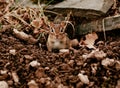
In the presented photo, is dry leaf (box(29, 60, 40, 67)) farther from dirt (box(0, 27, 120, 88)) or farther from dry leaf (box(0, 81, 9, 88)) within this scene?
dry leaf (box(0, 81, 9, 88))

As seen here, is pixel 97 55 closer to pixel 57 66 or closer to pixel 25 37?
pixel 57 66

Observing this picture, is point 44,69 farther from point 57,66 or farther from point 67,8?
point 67,8

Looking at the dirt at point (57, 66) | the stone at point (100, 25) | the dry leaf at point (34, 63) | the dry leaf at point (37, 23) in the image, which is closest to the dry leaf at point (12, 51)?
the dirt at point (57, 66)

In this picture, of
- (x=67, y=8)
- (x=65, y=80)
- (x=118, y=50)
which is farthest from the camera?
(x=67, y=8)

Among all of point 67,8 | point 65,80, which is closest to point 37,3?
point 67,8

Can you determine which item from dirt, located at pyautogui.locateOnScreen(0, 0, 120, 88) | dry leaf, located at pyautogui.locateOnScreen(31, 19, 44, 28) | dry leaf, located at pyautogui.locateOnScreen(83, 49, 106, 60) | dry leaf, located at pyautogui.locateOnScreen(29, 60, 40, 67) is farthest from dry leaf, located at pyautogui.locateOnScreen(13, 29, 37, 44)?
dry leaf, located at pyautogui.locateOnScreen(83, 49, 106, 60)

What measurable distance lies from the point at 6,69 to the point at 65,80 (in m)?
0.31

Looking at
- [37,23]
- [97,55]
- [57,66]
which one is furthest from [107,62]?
[37,23]

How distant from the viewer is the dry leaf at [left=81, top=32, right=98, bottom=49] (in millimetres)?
2095

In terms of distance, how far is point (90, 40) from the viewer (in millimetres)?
2119

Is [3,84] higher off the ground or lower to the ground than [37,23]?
lower

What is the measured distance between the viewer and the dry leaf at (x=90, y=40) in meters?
2.09

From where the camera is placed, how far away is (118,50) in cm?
194

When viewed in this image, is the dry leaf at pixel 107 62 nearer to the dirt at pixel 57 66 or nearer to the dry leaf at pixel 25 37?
the dirt at pixel 57 66
